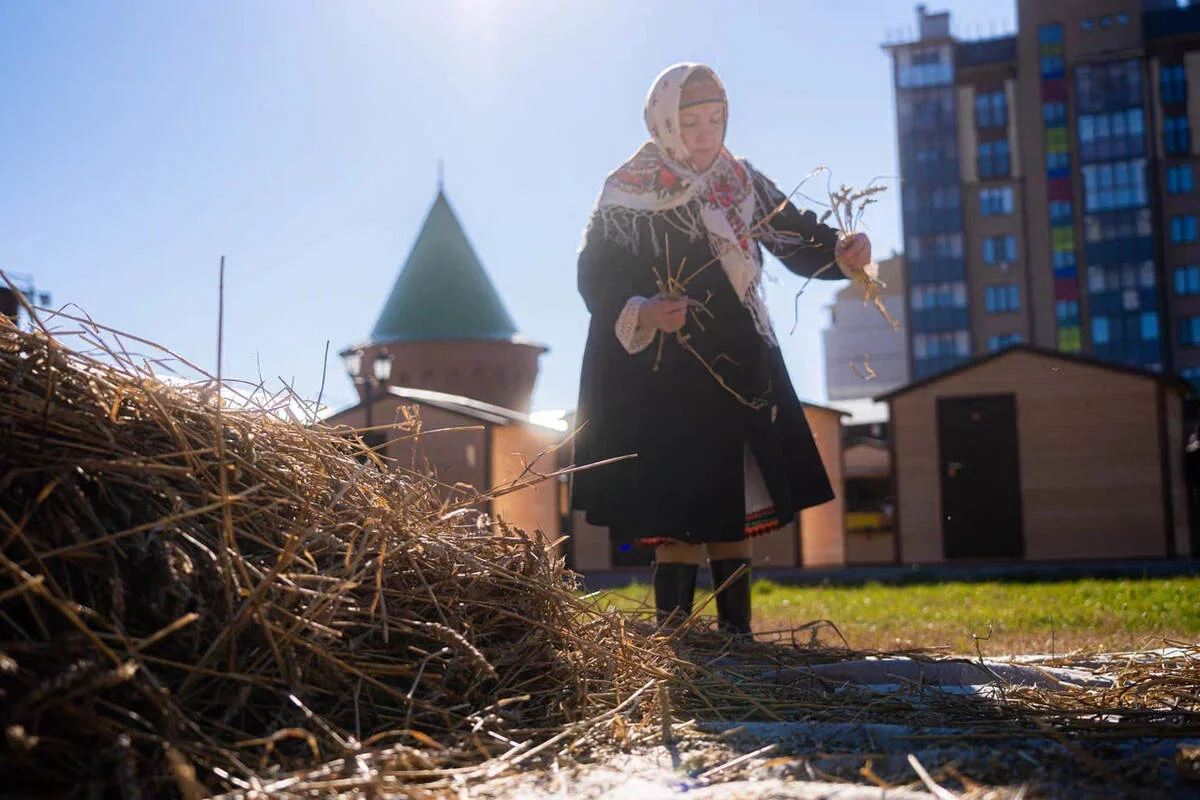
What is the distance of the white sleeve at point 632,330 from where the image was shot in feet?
10.9

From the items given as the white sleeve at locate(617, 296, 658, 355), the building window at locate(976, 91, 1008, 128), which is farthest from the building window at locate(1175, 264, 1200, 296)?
the white sleeve at locate(617, 296, 658, 355)

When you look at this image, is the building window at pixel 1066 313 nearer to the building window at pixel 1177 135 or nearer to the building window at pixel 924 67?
the building window at pixel 1177 135

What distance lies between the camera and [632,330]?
11.0ft

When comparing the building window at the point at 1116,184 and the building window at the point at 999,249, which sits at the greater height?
the building window at the point at 1116,184

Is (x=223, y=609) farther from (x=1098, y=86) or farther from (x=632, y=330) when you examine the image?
(x=1098, y=86)

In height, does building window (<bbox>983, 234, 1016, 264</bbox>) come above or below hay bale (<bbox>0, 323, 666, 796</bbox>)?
above

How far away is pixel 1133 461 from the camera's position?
12570 millimetres

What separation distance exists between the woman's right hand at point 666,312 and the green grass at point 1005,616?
0.76 meters

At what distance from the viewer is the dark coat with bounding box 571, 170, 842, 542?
3.33m

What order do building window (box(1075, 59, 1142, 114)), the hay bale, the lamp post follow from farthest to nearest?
1. building window (box(1075, 59, 1142, 114))
2. the lamp post
3. the hay bale

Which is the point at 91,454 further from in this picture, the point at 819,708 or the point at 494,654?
the point at 819,708

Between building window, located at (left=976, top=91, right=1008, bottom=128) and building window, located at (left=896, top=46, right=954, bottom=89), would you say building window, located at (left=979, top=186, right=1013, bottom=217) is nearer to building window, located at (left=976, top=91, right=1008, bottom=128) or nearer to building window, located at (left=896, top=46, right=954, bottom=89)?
building window, located at (left=976, top=91, right=1008, bottom=128)

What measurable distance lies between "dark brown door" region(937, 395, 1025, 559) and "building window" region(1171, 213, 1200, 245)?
40674mm

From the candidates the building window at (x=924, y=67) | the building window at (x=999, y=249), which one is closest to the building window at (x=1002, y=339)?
Answer: the building window at (x=999, y=249)
